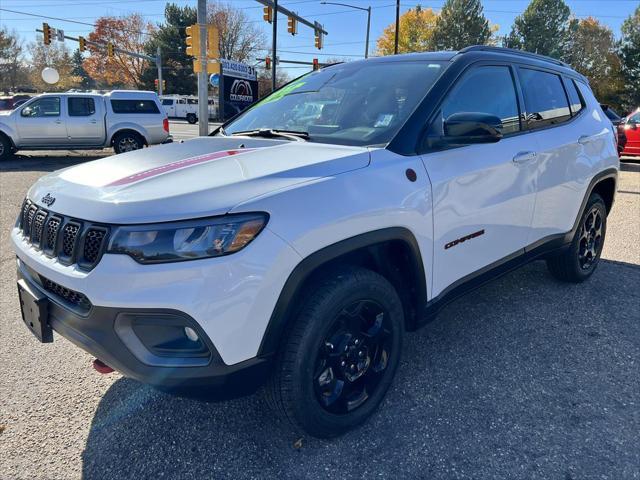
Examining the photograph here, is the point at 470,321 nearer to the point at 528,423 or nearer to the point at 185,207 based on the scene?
the point at 528,423

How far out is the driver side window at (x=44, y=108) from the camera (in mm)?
13273

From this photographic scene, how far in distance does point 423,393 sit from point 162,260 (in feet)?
5.56

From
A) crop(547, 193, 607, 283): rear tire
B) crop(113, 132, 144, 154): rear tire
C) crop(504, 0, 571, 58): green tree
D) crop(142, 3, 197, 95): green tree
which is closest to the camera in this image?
crop(547, 193, 607, 283): rear tire

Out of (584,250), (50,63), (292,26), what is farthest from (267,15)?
(50,63)

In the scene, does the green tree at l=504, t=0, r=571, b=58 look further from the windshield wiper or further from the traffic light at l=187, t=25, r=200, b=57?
the windshield wiper

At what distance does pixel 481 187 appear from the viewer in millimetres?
2740

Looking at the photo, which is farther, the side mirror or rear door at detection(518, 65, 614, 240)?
rear door at detection(518, 65, 614, 240)

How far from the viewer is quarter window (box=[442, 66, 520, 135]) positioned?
2752 mm

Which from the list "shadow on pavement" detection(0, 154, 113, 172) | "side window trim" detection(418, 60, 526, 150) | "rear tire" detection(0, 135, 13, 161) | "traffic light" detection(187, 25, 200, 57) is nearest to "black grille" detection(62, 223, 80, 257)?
"side window trim" detection(418, 60, 526, 150)

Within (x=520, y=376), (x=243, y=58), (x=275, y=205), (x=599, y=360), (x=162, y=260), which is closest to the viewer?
(x=162, y=260)

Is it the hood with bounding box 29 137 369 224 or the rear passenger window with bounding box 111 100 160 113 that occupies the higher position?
the rear passenger window with bounding box 111 100 160 113

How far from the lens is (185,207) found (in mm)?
1765

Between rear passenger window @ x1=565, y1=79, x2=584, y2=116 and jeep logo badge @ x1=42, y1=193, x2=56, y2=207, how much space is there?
377 centimetres

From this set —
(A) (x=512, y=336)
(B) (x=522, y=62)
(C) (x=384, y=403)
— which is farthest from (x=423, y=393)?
(B) (x=522, y=62)
